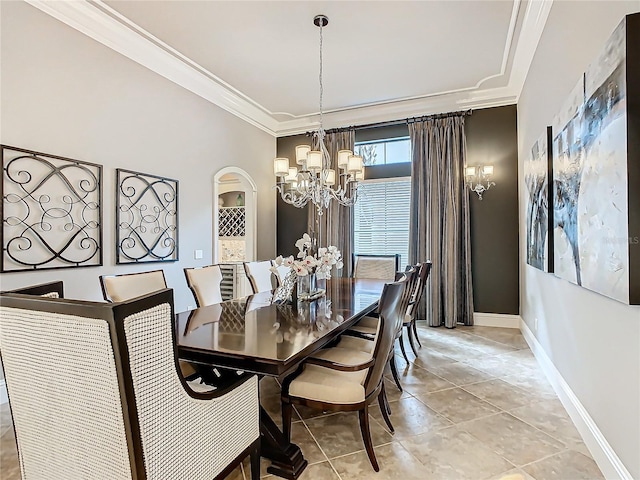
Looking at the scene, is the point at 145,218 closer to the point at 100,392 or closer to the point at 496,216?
the point at 100,392

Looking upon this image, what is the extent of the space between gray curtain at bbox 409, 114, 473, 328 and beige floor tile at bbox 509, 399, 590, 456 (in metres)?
2.39

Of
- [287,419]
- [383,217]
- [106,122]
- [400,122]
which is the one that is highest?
[400,122]

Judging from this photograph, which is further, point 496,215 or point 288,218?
point 288,218

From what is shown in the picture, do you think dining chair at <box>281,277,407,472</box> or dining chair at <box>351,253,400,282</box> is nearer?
dining chair at <box>281,277,407,472</box>

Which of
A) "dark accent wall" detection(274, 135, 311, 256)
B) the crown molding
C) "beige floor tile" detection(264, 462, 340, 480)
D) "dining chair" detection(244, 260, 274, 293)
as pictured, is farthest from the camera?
"dark accent wall" detection(274, 135, 311, 256)

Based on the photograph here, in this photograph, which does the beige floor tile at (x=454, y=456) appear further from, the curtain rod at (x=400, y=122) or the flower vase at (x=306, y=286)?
the curtain rod at (x=400, y=122)

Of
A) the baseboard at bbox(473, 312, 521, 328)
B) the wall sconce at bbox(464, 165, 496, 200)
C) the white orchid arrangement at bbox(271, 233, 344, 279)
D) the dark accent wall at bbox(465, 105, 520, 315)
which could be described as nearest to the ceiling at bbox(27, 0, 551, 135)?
the dark accent wall at bbox(465, 105, 520, 315)

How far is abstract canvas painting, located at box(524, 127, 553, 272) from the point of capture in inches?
112

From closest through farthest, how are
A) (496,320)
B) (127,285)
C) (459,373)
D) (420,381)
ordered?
1. (127,285)
2. (420,381)
3. (459,373)
4. (496,320)

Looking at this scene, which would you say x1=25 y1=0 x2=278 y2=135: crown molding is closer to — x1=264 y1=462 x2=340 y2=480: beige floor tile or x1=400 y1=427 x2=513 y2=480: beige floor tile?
x1=264 y1=462 x2=340 y2=480: beige floor tile

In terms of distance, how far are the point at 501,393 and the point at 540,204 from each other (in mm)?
1680

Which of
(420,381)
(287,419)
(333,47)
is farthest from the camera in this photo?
(333,47)

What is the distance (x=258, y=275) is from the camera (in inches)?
150

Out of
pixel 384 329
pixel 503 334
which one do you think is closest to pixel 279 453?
pixel 384 329
